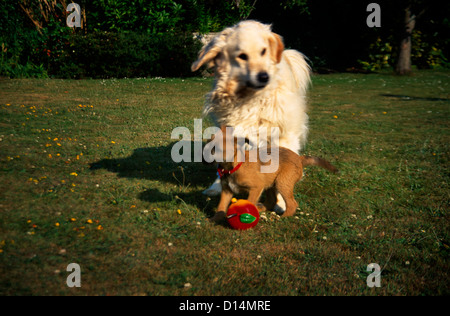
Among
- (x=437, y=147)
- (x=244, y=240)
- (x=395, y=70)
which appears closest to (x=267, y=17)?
(x=395, y=70)

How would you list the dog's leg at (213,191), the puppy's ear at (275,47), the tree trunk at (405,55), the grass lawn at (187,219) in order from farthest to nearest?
the tree trunk at (405,55) → the dog's leg at (213,191) → the puppy's ear at (275,47) → the grass lawn at (187,219)

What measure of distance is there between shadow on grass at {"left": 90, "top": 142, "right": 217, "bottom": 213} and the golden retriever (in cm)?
32

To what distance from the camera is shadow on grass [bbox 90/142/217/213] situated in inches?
180

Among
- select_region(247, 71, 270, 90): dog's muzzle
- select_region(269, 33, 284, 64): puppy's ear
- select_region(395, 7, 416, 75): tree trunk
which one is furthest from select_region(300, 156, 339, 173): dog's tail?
select_region(395, 7, 416, 75): tree trunk

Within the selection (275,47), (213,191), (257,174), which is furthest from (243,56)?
(213,191)

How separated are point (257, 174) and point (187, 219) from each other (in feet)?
2.95

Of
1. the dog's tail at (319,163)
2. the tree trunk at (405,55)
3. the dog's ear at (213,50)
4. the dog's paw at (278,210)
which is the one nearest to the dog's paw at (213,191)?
the dog's paw at (278,210)

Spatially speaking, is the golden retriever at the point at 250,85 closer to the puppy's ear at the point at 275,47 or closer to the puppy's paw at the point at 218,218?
the puppy's ear at the point at 275,47

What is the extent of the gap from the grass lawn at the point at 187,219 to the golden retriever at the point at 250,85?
990mm

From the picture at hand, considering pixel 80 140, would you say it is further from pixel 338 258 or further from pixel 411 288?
pixel 411 288

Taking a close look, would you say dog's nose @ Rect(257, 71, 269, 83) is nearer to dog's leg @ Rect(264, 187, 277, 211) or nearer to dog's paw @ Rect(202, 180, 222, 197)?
dog's leg @ Rect(264, 187, 277, 211)

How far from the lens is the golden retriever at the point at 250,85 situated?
4.41 m

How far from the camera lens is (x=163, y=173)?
17.8 feet

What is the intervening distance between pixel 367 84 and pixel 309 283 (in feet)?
52.9
